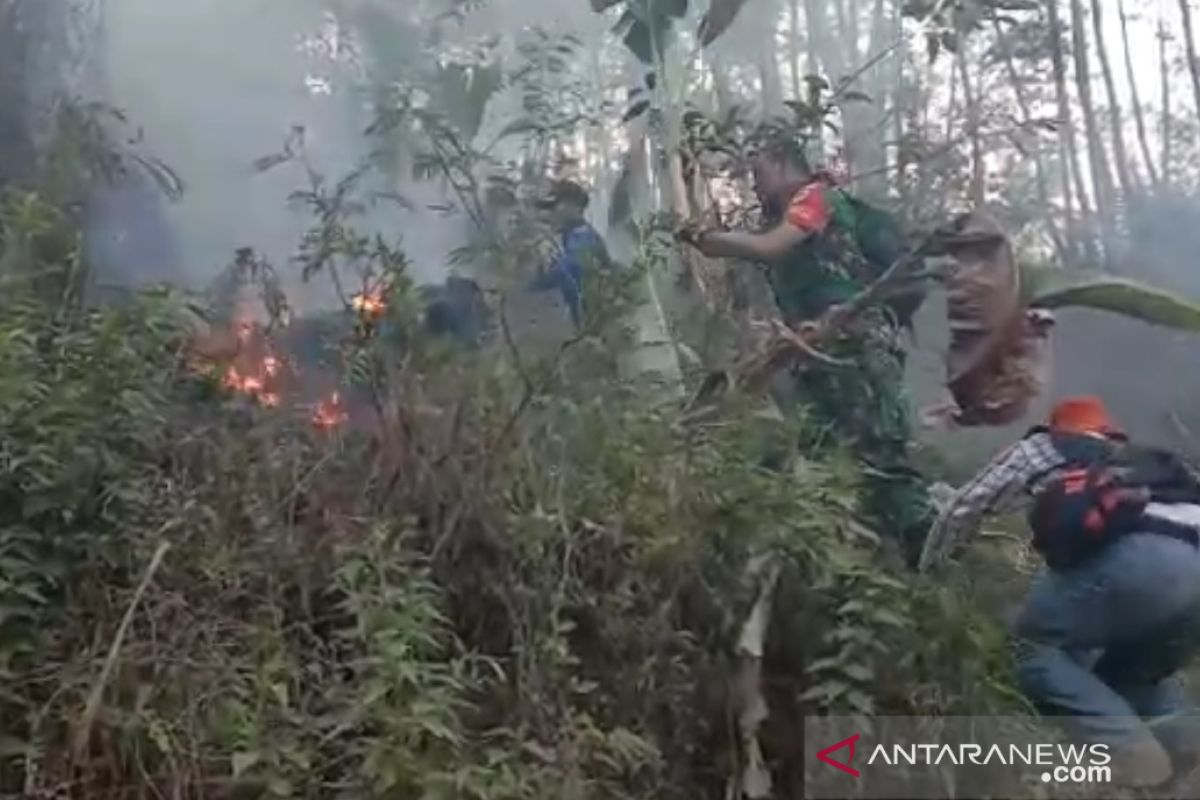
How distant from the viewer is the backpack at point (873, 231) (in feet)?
9.18

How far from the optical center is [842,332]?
2779 millimetres

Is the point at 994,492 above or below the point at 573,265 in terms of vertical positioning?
below

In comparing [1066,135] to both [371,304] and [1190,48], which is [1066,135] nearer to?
[1190,48]

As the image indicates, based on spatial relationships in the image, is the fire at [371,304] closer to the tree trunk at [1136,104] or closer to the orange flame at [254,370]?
the orange flame at [254,370]

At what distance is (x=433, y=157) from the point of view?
9.89ft

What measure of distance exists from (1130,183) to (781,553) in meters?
1.00

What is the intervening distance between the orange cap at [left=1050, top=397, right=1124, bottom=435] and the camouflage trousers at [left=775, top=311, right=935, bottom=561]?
247 millimetres

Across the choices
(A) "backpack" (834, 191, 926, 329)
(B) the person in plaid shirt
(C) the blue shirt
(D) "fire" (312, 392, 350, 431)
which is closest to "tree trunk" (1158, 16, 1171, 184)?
(A) "backpack" (834, 191, 926, 329)

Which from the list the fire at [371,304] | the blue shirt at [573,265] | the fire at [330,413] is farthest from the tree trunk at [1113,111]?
the fire at [330,413]

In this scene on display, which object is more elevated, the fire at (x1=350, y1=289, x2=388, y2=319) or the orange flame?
the fire at (x1=350, y1=289, x2=388, y2=319)

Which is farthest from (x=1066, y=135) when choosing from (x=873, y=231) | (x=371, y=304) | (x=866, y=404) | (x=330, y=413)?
(x=330, y=413)

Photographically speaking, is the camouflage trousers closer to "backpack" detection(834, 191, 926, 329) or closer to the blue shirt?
"backpack" detection(834, 191, 926, 329)

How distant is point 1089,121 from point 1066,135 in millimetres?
50

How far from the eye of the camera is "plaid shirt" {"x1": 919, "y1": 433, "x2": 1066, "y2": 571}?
2.53 metres
